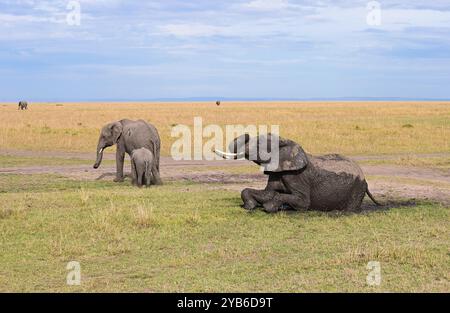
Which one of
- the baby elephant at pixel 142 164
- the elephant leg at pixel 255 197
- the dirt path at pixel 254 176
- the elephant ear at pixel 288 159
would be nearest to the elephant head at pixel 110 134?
the dirt path at pixel 254 176

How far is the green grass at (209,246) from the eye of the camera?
7.93 metres

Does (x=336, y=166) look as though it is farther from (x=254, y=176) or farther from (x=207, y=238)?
(x=254, y=176)

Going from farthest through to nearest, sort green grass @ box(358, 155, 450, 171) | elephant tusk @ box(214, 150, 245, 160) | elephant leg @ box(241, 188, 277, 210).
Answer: green grass @ box(358, 155, 450, 171)
elephant leg @ box(241, 188, 277, 210)
elephant tusk @ box(214, 150, 245, 160)

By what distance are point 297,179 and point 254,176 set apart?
730 cm

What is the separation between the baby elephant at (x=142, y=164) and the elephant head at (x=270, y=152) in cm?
500

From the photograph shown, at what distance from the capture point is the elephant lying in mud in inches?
484

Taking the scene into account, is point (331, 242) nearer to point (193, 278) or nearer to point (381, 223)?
point (381, 223)

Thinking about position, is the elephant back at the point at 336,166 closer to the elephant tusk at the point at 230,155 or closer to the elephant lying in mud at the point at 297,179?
the elephant lying in mud at the point at 297,179

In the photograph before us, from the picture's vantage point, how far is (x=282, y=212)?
41.0 ft

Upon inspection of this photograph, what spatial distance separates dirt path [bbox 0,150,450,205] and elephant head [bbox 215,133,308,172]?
11.7 ft

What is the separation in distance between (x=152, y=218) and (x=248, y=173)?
31.3 ft

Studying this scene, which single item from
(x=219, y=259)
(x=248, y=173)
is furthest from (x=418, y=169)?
(x=219, y=259)

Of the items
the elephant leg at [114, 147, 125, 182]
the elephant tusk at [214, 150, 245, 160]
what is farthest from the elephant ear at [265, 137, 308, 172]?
the elephant leg at [114, 147, 125, 182]

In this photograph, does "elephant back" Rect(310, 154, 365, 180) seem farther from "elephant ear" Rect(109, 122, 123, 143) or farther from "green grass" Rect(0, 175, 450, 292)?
"elephant ear" Rect(109, 122, 123, 143)
